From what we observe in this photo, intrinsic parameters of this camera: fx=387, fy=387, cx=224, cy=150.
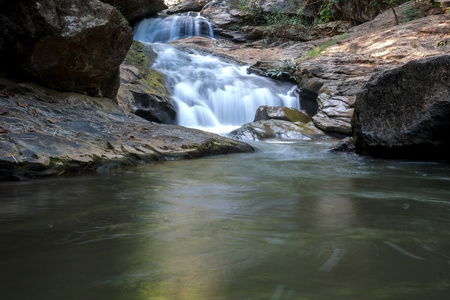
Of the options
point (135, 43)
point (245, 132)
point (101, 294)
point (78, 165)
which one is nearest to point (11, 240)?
point (101, 294)

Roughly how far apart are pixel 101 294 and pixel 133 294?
0.36ft

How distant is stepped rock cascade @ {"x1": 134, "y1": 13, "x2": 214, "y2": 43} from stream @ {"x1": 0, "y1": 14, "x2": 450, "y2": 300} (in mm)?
16308

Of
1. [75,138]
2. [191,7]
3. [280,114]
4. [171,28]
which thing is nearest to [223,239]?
[75,138]

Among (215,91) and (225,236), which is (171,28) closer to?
(215,91)

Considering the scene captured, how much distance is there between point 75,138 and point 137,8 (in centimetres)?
1536

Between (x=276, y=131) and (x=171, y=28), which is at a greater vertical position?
(x=171, y=28)

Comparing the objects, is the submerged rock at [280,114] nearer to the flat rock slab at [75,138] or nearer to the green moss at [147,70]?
the green moss at [147,70]

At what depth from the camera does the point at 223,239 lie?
6.37 feet

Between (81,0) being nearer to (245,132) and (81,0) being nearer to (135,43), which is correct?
(245,132)

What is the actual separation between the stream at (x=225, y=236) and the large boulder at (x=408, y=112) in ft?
3.42

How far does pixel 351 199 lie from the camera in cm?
295

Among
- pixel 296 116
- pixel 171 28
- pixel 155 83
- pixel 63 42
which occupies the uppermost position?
pixel 171 28

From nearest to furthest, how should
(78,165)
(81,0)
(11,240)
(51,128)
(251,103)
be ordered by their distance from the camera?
(11,240)
(78,165)
(51,128)
(81,0)
(251,103)

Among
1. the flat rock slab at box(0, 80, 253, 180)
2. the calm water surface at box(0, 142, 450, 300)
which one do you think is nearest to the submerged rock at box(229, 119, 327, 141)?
the flat rock slab at box(0, 80, 253, 180)
